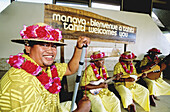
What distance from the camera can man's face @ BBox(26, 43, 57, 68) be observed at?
41.6 inches

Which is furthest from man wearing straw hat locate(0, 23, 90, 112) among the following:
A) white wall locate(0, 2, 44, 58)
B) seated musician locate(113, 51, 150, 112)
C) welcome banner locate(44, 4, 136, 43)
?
white wall locate(0, 2, 44, 58)

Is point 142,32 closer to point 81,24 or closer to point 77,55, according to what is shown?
point 81,24

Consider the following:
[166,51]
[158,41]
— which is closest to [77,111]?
[158,41]

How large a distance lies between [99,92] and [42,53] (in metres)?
1.61

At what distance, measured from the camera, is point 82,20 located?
1.79 m

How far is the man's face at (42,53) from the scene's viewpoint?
1.06 m

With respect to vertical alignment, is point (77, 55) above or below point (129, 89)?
above

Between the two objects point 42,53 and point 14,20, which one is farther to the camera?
point 14,20

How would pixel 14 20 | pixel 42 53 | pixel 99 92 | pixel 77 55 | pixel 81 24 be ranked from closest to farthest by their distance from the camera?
pixel 42 53, pixel 77 55, pixel 81 24, pixel 99 92, pixel 14 20

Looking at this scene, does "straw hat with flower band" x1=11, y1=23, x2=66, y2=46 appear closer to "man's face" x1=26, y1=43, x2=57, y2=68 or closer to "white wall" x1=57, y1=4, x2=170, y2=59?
"man's face" x1=26, y1=43, x2=57, y2=68

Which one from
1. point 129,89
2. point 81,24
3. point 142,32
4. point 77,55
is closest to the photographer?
point 77,55

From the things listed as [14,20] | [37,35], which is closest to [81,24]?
[37,35]

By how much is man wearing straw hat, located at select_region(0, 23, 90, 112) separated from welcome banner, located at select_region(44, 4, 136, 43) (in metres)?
0.52

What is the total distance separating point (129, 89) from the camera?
2631 millimetres
